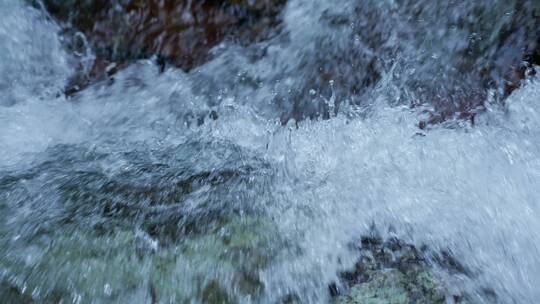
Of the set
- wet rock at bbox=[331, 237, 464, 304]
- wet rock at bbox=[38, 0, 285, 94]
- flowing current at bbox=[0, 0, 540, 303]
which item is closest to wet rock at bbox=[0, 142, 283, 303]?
flowing current at bbox=[0, 0, 540, 303]

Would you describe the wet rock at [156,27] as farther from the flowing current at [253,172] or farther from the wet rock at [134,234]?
the wet rock at [134,234]

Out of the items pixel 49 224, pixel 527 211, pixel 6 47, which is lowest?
pixel 527 211

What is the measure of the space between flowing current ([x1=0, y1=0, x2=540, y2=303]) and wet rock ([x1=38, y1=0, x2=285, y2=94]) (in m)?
0.09

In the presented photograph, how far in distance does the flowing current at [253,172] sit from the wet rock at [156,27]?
0.09m

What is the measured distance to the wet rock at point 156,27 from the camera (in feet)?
11.0

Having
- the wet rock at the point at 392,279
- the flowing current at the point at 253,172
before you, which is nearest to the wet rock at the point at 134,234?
the flowing current at the point at 253,172

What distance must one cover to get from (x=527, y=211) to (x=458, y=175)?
0.41 metres

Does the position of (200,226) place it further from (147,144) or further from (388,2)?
(388,2)

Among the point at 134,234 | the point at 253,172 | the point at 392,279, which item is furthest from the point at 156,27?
the point at 392,279

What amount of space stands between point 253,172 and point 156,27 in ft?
4.48

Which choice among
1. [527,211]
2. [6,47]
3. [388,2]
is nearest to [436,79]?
[388,2]

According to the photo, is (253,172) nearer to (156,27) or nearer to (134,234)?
(134,234)

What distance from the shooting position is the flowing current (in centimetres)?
206

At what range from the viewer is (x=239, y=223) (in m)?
2.29
